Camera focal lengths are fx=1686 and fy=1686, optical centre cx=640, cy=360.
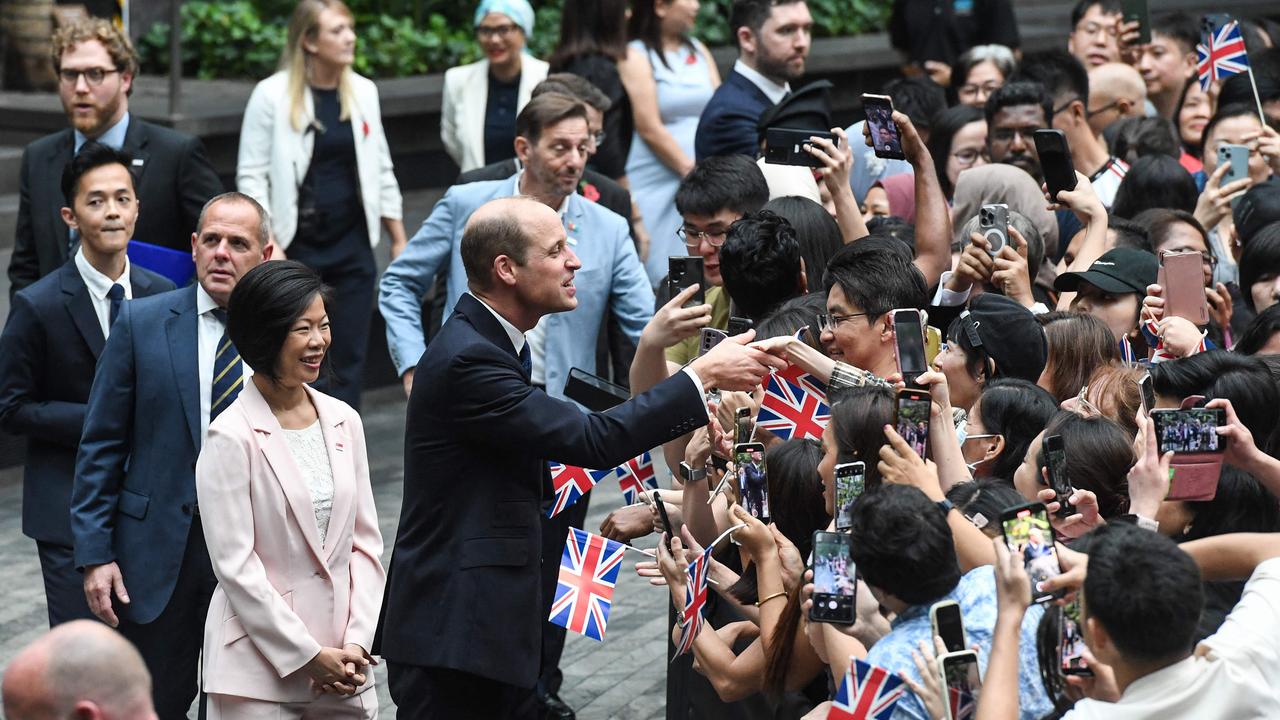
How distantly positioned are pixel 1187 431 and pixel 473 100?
6220mm

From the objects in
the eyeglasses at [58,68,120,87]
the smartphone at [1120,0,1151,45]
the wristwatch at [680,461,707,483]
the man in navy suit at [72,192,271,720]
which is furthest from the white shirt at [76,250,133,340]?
the smartphone at [1120,0,1151,45]

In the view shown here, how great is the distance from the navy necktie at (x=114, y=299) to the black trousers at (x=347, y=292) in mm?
3082

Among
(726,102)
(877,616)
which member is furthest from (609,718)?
(726,102)

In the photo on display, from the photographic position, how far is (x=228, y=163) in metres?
12.0

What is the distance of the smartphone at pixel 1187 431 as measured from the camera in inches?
170

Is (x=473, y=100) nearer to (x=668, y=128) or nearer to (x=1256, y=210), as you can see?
(x=668, y=128)

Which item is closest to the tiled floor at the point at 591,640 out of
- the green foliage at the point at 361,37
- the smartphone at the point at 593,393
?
the smartphone at the point at 593,393

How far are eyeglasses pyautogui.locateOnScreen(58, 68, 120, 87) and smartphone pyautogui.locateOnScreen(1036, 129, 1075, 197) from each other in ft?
12.9

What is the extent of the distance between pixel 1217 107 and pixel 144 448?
246 inches

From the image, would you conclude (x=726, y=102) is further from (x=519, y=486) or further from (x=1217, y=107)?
(x=519, y=486)

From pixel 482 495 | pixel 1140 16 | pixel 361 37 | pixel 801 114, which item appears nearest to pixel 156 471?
pixel 482 495

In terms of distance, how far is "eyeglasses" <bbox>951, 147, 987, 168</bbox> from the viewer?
8.20m

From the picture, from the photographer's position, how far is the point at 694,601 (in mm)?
4672

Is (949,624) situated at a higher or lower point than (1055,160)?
lower
